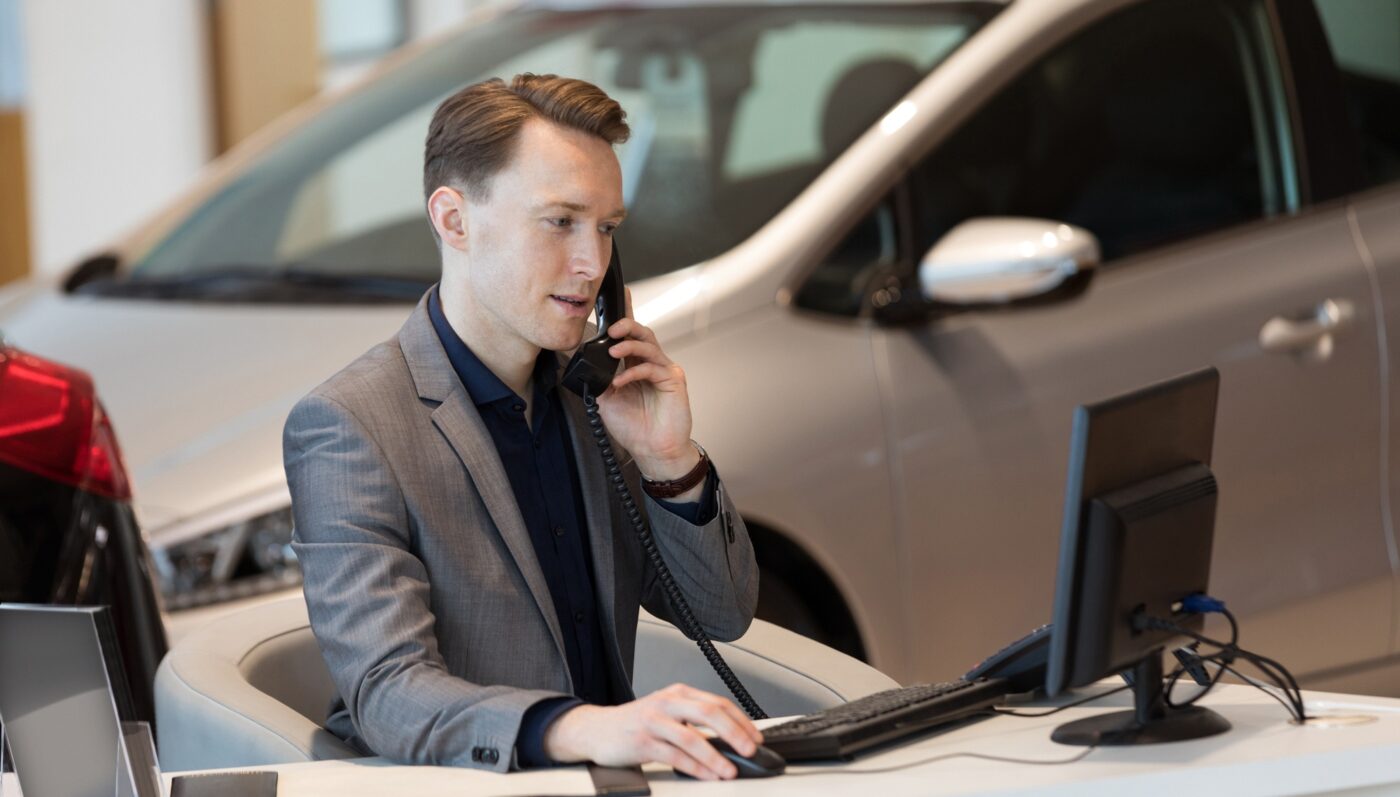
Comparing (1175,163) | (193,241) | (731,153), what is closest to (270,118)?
(193,241)

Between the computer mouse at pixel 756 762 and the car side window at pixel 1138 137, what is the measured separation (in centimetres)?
161

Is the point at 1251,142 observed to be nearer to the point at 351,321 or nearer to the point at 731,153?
the point at 731,153

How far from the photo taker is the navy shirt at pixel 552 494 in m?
1.98

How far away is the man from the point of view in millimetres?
1710

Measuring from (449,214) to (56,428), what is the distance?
0.67 m

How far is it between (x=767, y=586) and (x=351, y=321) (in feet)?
2.62

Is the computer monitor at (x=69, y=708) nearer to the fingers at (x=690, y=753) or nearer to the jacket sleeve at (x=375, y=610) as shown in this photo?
the jacket sleeve at (x=375, y=610)

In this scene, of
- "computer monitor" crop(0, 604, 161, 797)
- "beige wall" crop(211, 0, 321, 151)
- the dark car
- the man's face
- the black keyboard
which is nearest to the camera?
"computer monitor" crop(0, 604, 161, 797)

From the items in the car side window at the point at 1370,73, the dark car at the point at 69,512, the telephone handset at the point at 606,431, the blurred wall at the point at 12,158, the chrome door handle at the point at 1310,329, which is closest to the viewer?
the telephone handset at the point at 606,431

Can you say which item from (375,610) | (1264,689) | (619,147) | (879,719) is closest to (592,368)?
(375,610)

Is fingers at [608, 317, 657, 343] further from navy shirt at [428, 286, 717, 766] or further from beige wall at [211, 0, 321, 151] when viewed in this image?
beige wall at [211, 0, 321, 151]

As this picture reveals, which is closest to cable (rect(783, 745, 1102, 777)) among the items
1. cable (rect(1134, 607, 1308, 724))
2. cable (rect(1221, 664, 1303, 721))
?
cable (rect(1134, 607, 1308, 724))

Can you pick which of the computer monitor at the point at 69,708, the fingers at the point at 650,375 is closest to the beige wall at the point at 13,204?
the fingers at the point at 650,375

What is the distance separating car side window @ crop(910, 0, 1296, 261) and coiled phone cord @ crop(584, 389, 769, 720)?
1.11 m
